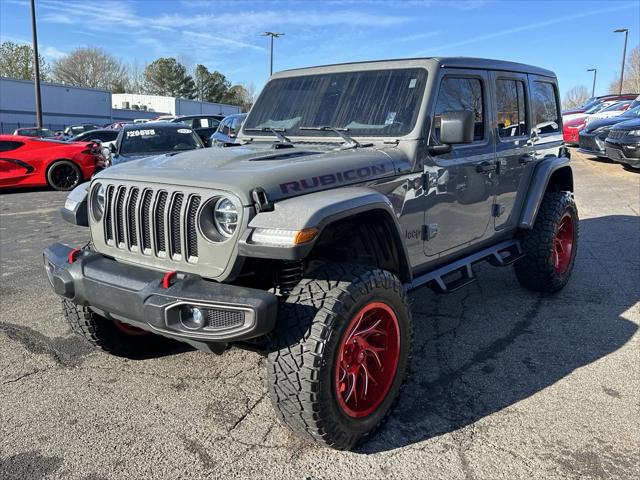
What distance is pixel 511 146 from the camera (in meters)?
4.27

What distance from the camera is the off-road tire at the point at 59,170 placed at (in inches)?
465

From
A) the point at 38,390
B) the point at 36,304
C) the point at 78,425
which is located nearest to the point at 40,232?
the point at 36,304

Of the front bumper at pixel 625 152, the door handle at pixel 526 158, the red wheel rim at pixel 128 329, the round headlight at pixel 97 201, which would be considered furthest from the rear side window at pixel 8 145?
the front bumper at pixel 625 152

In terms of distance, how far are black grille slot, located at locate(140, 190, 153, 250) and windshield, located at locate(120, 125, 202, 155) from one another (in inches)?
274

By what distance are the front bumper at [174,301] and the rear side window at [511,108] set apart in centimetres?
273

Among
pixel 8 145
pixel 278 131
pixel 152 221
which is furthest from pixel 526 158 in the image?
pixel 8 145

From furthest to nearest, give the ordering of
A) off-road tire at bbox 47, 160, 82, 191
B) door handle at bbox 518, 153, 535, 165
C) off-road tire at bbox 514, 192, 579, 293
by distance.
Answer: off-road tire at bbox 47, 160, 82, 191
off-road tire at bbox 514, 192, 579, 293
door handle at bbox 518, 153, 535, 165

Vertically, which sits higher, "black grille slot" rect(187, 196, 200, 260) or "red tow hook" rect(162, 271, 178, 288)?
"black grille slot" rect(187, 196, 200, 260)

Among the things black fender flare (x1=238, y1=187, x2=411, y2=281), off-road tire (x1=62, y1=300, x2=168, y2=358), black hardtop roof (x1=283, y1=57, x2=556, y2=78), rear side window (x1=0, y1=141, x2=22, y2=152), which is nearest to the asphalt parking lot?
off-road tire (x1=62, y1=300, x2=168, y2=358)

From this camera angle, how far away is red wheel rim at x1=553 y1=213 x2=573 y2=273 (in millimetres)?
5098

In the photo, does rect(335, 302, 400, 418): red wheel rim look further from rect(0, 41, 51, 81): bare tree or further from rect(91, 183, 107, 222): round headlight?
rect(0, 41, 51, 81): bare tree

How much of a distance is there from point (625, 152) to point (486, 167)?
9370 millimetres

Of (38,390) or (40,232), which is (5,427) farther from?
(40,232)

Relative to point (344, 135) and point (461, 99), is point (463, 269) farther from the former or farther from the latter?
point (344, 135)
